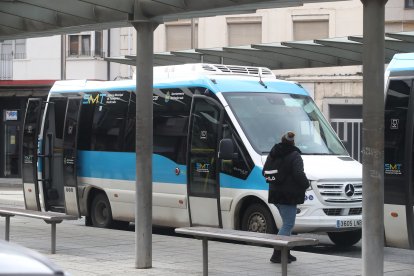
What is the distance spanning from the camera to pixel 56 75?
40250 mm

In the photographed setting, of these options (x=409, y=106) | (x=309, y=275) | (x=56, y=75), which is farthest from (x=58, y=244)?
(x=56, y=75)

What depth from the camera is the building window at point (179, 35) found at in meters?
36.7

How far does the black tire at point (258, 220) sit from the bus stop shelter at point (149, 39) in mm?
3044

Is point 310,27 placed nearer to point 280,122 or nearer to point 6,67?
point 6,67

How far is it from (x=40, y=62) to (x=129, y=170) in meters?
24.7

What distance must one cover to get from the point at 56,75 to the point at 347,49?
24.6 metres

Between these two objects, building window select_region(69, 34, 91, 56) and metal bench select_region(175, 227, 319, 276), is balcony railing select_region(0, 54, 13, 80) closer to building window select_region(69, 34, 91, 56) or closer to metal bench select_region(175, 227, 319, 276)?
building window select_region(69, 34, 91, 56)

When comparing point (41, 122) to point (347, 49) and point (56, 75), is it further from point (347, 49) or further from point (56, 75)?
point (56, 75)

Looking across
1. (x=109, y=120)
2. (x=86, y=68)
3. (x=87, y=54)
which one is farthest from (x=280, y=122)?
(x=87, y=54)

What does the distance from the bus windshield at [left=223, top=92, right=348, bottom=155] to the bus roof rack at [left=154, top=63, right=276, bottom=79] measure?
0.79 meters

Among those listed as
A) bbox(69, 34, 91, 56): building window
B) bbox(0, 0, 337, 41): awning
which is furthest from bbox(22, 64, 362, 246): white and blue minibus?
bbox(69, 34, 91, 56): building window

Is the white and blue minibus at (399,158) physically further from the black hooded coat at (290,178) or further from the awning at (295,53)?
the awning at (295,53)

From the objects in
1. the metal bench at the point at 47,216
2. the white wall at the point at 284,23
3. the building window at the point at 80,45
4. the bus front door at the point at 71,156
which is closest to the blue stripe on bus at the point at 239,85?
the bus front door at the point at 71,156

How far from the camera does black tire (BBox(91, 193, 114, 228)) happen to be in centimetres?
1780
